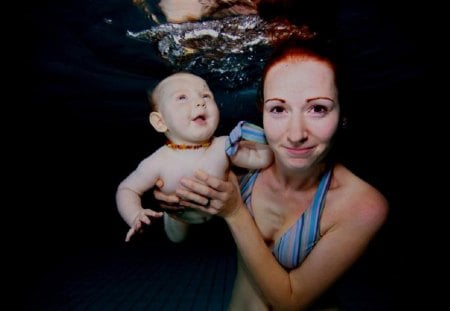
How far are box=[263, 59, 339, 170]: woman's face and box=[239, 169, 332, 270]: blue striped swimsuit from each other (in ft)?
1.18

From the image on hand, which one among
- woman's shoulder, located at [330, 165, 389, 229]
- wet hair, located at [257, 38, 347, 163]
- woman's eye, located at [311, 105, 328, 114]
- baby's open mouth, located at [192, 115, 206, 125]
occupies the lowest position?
woman's shoulder, located at [330, 165, 389, 229]

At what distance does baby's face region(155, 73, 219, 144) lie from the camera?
2.77m

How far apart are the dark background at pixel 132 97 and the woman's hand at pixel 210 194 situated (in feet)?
1.75

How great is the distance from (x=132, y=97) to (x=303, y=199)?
10450 mm

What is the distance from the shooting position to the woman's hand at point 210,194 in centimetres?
191

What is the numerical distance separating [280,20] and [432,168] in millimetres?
44549

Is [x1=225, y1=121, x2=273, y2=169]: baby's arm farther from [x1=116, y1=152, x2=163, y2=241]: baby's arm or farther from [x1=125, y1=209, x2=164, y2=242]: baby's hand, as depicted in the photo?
[x1=125, y1=209, x2=164, y2=242]: baby's hand

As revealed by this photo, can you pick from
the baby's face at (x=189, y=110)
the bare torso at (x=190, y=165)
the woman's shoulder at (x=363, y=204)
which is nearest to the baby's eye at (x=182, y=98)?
the baby's face at (x=189, y=110)

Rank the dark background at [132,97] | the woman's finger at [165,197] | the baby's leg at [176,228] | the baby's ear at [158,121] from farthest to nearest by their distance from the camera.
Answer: the dark background at [132,97] → the baby's leg at [176,228] → the baby's ear at [158,121] → the woman's finger at [165,197]

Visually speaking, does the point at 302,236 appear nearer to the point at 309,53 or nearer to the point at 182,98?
the point at 309,53

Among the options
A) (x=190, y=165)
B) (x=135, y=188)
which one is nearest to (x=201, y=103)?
(x=190, y=165)

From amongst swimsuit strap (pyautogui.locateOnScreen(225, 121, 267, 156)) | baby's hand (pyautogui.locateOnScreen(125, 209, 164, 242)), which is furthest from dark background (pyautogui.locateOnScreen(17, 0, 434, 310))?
swimsuit strap (pyautogui.locateOnScreen(225, 121, 267, 156))

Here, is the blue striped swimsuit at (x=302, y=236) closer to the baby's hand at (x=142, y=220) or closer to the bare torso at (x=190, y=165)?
the bare torso at (x=190, y=165)

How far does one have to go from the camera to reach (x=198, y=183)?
1.92 metres
